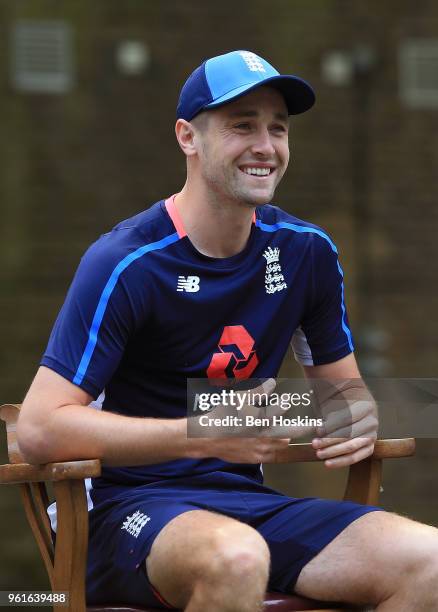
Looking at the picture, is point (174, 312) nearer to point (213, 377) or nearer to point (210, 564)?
point (213, 377)

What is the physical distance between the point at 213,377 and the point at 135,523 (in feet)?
1.39

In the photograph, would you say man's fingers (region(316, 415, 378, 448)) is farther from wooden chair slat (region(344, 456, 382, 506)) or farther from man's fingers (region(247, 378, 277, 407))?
man's fingers (region(247, 378, 277, 407))

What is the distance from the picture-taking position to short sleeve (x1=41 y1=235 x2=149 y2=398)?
9.19 ft

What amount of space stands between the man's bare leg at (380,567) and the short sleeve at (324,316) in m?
0.58

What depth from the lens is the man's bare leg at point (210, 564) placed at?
251 cm

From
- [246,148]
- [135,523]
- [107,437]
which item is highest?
[246,148]

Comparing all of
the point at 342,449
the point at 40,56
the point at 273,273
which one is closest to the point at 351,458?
the point at 342,449

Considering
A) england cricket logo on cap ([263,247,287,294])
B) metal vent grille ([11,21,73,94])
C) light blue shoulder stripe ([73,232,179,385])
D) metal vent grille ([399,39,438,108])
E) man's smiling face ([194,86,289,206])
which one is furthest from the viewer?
metal vent grille ([399,39,438,108])

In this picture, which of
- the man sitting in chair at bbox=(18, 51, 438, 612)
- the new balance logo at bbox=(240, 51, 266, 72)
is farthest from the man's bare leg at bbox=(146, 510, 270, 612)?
the new balance logo at bbox=(240, 51, 266, 72)

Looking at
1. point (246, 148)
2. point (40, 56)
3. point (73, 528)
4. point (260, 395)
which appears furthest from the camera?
point (40, 56)

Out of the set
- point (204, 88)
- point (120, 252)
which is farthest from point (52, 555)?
point (204, 88)

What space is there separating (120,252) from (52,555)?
2.55 feet

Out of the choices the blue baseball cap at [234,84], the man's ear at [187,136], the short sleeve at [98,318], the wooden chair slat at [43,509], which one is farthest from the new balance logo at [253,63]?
the wooden chair slat at [43,509]

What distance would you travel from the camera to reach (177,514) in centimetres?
272
